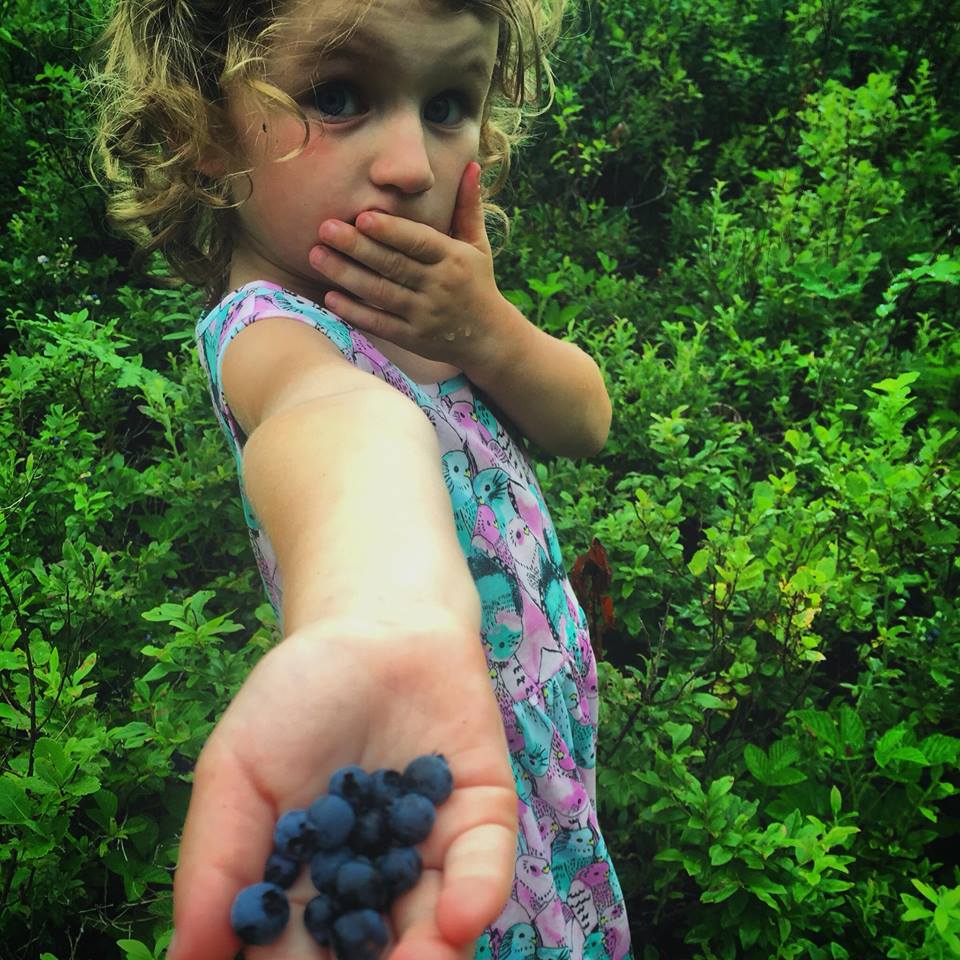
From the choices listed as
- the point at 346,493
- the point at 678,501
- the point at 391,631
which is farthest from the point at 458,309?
the point at 678,501

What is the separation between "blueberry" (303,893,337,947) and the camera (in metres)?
0.73

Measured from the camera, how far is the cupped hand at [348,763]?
689 millimetres

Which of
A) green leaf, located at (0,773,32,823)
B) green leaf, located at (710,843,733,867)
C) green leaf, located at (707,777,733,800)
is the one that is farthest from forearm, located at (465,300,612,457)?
green leaf, located at (0,773,32,823)

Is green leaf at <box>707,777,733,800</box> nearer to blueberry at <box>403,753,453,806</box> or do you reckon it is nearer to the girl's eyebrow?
blueberry at <box>403,753,453,806</box>

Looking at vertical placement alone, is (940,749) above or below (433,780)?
below

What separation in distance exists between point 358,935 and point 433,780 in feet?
0.43

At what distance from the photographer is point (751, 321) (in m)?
3.36

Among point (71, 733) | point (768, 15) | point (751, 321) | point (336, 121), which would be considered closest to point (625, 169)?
point (768, 15)

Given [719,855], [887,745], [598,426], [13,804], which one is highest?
[598,426]

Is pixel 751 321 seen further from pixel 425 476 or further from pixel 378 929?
pixel 378 929

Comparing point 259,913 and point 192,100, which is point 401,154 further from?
point 259,913

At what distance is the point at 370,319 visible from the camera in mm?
1448

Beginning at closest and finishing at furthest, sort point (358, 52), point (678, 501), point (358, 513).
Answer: point (358, 513) < point (358, 52) < point (678, 501)

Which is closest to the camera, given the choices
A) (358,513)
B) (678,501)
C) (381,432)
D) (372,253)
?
(358,513)
